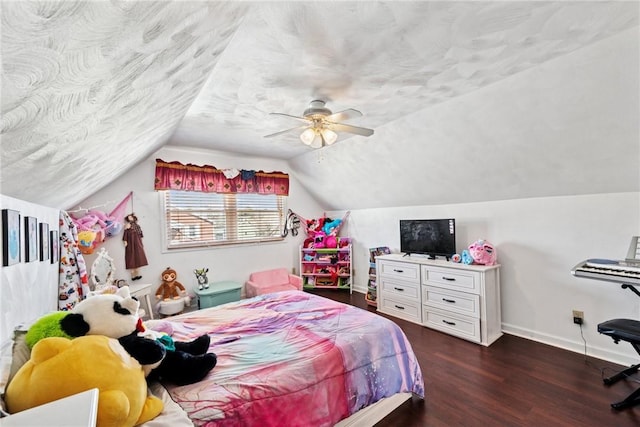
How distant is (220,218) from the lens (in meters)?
4.20

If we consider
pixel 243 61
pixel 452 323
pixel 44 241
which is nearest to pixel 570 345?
pixel 452 323

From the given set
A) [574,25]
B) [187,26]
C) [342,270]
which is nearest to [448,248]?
[342,270]

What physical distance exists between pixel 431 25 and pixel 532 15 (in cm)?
52

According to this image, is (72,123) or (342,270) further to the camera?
(342,270)

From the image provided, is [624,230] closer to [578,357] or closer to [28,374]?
[578,357]

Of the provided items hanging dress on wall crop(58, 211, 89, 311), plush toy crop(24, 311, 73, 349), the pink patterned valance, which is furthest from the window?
plush toy crop(24, 311, 73, 349)

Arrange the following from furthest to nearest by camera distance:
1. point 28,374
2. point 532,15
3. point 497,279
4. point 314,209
→ 1. point 314,209
2. point 497,279
3. point 532,15
4. point 28,374

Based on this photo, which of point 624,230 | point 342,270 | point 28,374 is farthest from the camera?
point 342,270

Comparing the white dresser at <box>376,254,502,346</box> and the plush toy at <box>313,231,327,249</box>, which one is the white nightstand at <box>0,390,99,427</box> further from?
the plush toy at <box>313,231,327,249</box>

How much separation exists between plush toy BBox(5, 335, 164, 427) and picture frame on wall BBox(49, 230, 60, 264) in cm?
165

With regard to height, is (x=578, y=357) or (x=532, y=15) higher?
(x=532, y=15)

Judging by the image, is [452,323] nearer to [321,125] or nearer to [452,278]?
[452,278]

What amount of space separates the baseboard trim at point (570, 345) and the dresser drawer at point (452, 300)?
1.96ft

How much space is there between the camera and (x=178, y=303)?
3426 millimetres
